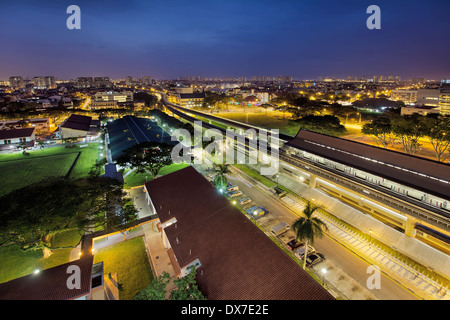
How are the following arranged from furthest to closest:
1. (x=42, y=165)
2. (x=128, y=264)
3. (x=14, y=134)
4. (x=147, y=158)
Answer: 1. (x=14, y=134)
2. (x=42, y=165)
3. (x=147, y=158)
4. (x=128, y=264)

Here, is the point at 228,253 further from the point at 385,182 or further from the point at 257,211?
the point at 385,182

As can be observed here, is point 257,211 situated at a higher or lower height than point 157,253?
higher

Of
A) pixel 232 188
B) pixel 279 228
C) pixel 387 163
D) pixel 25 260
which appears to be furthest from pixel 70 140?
pixel 387 163

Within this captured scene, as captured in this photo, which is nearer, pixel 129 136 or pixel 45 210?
pixel 45 210

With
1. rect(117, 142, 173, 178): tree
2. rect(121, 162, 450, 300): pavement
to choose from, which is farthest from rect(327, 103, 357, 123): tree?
rect(117, 142, 173, 178): tree

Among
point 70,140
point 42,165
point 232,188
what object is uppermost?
point 70,140

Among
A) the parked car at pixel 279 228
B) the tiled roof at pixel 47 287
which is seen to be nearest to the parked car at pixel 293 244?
the parked car at pixel 279 228
